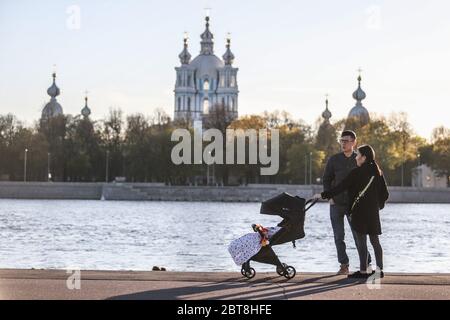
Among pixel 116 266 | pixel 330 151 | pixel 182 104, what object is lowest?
pixel 116 266

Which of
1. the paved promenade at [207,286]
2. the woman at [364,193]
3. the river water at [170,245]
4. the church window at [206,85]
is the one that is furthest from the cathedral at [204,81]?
the paved promenade at [207,286]

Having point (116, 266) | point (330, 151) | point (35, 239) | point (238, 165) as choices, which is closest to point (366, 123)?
point (330, 151)

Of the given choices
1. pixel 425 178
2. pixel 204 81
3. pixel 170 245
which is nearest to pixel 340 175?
pixel 170 245

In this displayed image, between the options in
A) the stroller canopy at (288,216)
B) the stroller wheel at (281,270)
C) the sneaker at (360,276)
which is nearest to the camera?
the stroller wheel at (281,270)

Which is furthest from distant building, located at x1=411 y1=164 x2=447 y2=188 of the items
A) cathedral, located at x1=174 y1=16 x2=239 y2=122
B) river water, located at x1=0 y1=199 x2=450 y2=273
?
river water, located at x1=0 y1=199 x2=450 y2=273

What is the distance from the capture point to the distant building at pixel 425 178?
119m

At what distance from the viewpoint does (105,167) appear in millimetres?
107438

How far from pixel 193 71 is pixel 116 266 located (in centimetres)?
15000

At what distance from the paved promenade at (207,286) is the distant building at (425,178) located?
10469 cm

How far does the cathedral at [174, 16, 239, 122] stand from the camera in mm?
173125

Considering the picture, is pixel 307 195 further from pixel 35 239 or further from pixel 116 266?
pixel 116 266

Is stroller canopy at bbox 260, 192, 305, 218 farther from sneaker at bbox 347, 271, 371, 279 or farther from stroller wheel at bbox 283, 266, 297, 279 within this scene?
sneaker at bbox 347, 271, 371, 279

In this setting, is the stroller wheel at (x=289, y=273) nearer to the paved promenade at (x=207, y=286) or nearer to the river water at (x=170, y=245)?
the paved promenade at (x=207, y=286)

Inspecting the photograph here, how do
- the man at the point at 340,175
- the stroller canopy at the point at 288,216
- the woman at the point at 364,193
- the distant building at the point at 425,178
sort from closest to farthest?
the woman at the point at 364,193, the stroller canopy at the point at 288,216, the man at the point at 340,175, the distant building at the point at 425,178
